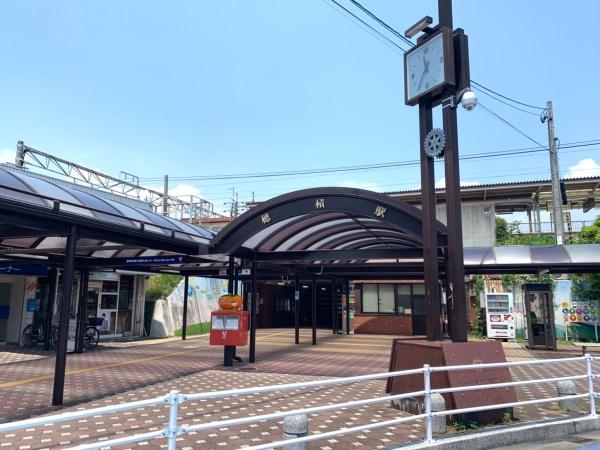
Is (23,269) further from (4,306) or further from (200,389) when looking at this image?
(200,389)

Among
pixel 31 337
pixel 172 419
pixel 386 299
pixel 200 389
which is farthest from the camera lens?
pixel 386 299

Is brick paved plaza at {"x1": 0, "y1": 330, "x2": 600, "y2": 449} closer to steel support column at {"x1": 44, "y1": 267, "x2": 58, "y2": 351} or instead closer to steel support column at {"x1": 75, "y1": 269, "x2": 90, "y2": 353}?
steel support column at {"x1": 75, "y1": 269, "x2": 90, "y2": 353}

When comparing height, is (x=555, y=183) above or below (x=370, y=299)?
above

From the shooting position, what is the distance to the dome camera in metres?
6.66

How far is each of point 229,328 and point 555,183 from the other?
17.3 meters

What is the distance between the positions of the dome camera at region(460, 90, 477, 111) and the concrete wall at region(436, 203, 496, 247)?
19534mm

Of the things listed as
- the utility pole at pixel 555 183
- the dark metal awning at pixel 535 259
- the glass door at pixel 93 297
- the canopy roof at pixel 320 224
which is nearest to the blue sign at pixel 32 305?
the glass door at pixel 93 297

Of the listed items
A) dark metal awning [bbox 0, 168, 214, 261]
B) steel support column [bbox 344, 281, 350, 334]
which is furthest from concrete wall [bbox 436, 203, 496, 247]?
dark metal awning [bbox 0, 168, 214, 261]

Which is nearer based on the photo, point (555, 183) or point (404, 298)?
point (555, 183)

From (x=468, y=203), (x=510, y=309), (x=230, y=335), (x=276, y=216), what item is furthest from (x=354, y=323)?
(x=276, y=216)

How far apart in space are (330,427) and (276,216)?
16.6 ft

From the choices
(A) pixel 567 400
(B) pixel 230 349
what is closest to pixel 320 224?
(B) pixel 230 349

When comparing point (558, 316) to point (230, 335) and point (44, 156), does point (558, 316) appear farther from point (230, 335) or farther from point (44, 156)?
point (44, 156)

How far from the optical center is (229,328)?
37.3 ft
